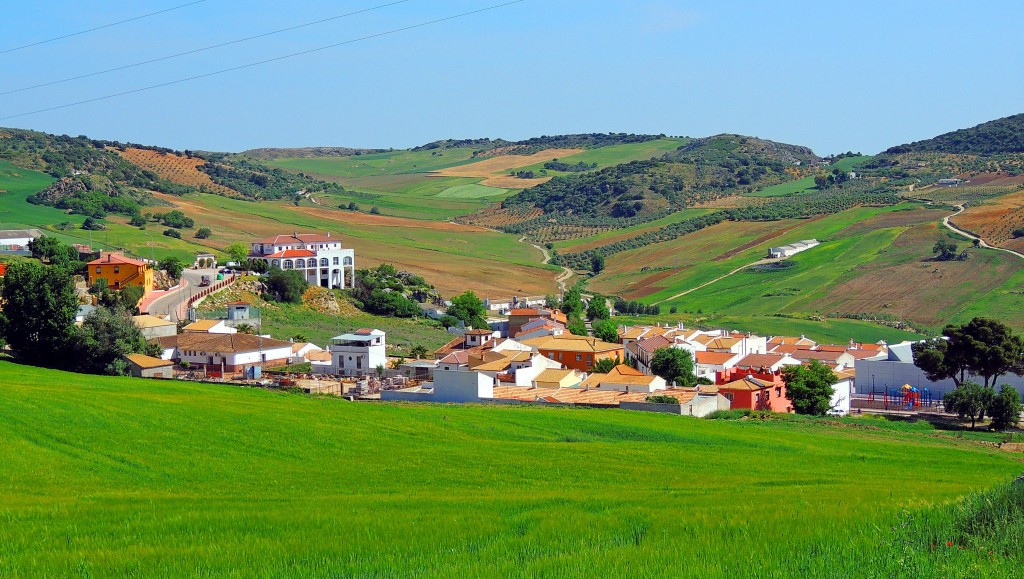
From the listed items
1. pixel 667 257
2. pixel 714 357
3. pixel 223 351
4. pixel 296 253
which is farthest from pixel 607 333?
pixel 667 257

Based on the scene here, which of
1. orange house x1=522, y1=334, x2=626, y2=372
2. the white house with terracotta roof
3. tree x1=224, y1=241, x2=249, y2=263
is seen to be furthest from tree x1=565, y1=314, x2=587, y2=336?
tree x1=224, y1=241, x2=249, y2=263

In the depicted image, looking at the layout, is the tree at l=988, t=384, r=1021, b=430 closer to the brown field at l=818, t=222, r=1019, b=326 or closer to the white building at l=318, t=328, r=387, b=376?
the white building at l=318, t=328, r=387, b=376

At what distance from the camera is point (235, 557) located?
46.8 feet

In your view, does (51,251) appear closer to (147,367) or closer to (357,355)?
(147,367)

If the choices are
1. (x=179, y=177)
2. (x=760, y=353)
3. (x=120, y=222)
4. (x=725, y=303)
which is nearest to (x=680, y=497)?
(x=760, y=353)

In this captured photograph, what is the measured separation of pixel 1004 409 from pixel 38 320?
143 feet

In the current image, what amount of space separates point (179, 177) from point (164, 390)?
140 m

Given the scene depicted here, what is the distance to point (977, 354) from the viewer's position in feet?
185

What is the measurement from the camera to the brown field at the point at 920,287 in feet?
316

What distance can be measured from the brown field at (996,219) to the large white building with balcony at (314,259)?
208 ft

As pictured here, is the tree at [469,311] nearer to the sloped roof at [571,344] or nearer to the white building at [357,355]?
the sloped roof at [571,344]

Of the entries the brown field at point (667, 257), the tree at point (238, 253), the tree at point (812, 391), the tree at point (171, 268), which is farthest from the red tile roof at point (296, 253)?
the tree at point (812, 391)

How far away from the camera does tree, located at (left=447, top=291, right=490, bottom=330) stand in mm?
87188

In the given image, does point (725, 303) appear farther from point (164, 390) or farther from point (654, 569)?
point (654, 569)
